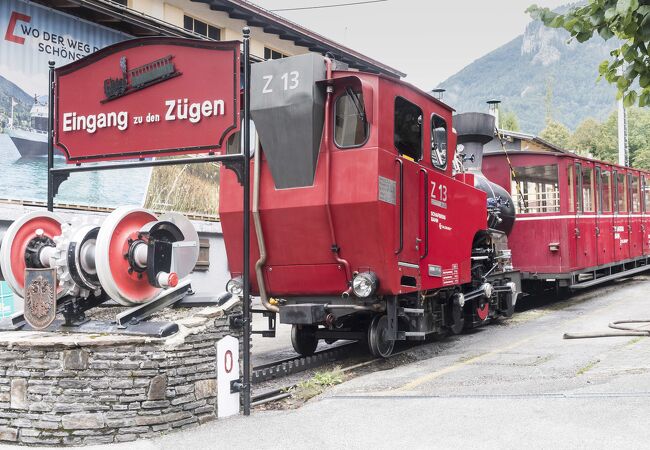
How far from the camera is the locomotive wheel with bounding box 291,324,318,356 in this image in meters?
9.80

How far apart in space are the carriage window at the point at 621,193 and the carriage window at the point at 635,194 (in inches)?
23.7

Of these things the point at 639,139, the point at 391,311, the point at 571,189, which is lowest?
the point at 391,311

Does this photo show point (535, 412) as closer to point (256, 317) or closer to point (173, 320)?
point (173, 320)

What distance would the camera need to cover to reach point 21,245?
7.06m

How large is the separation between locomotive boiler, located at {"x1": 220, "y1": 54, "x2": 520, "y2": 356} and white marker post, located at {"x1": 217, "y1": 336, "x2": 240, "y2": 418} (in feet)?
5.66

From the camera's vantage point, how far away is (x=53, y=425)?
5863 millimetres

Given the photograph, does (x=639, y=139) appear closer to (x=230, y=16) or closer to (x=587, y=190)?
(x=230, y=16)

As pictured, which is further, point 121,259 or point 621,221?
point 621,221

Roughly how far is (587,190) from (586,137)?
76.2 m

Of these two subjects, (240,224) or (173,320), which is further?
(240,224)

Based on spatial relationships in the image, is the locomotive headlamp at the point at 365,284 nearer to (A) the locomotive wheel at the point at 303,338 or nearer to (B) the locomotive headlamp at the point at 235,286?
(B) the locomotive headlamp at the point at 235,286

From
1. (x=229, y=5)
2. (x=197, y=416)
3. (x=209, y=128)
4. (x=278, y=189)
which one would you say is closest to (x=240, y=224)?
(x=278, y=189)

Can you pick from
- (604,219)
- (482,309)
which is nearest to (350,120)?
(482,309)

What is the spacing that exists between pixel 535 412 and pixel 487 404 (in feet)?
1.60
